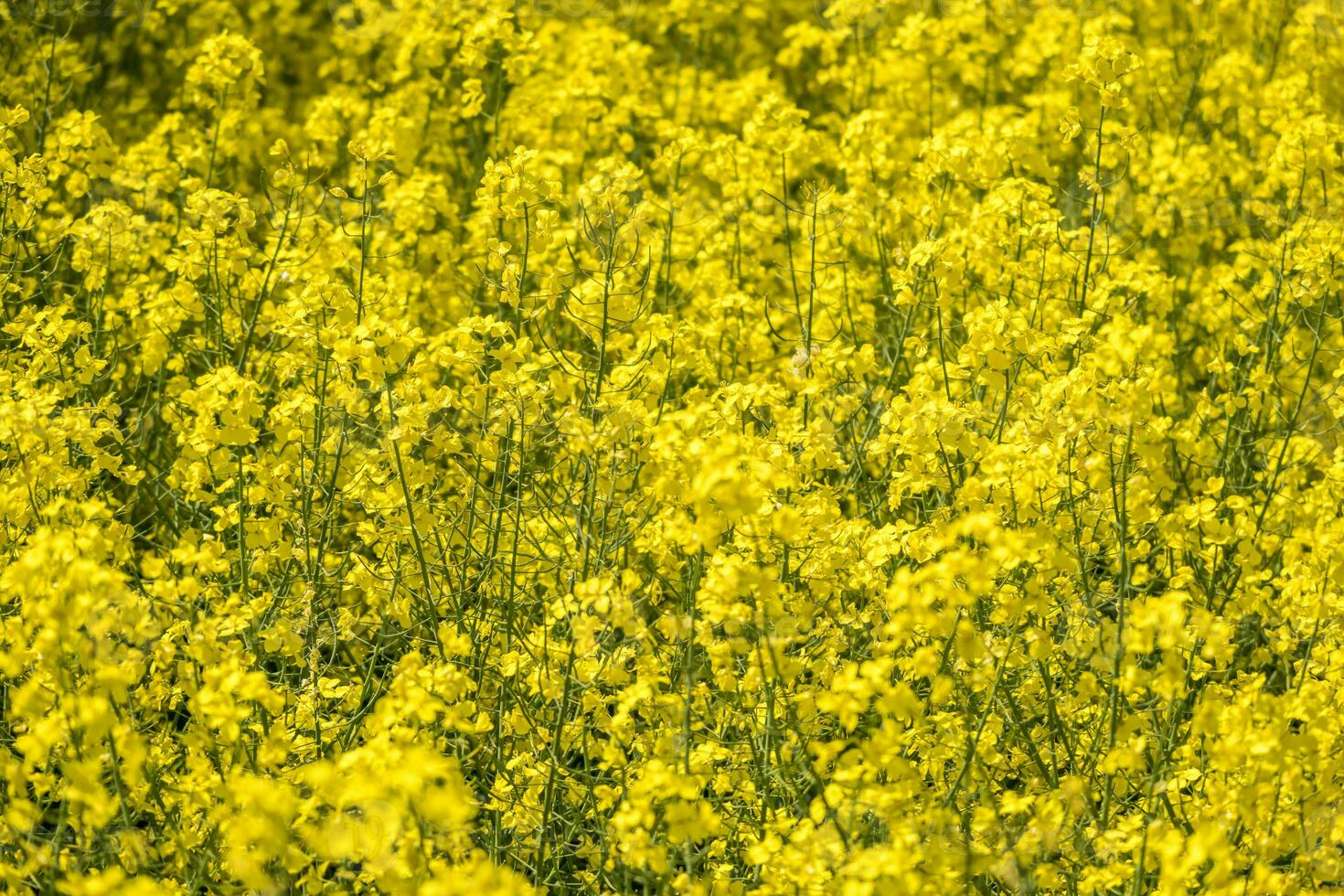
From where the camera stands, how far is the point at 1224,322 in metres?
5.14

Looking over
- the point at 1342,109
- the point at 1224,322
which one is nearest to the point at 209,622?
the point at 1224,322

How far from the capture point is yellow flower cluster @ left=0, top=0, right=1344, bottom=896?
265cm

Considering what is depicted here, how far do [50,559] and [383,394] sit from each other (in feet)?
3.48

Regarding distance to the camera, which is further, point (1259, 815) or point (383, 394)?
point (383, 394)

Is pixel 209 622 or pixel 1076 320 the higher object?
pixel 1076 320

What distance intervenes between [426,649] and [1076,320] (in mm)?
2079

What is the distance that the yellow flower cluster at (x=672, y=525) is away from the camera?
104 inches

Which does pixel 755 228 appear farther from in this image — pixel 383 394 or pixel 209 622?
pixel 209 622

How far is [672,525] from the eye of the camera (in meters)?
2.81

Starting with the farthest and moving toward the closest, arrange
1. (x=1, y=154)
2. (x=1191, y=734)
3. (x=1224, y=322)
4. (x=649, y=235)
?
(x=1224, y=322) → (x=649, y=235) → (x=1, y=154) → (x=1191, y=734)

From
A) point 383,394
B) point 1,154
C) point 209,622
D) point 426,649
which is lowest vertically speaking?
point 426,649

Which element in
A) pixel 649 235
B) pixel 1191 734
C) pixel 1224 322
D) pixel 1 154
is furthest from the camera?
pixel 1224 322

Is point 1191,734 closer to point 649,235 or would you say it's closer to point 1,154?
point 649,235

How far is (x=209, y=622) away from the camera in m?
2.85
